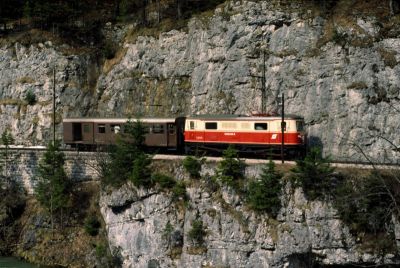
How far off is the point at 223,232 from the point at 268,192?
11.6 feet

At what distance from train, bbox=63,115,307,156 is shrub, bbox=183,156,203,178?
2.43 m

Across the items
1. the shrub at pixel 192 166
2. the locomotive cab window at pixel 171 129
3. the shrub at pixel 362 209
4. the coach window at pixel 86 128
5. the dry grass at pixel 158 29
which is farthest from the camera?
the dry grass at pixel 158 29

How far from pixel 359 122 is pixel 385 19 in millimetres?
7165

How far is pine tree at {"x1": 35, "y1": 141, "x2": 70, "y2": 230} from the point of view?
3444 cm

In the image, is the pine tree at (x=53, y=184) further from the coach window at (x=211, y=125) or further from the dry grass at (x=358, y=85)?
the dry grass at (x=358, y=85)

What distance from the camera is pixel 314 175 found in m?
25.6

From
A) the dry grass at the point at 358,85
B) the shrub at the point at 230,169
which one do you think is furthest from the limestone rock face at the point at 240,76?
the shrub at the point at 230,169

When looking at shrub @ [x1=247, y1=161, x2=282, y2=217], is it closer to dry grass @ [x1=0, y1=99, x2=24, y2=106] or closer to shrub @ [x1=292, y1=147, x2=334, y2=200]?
shrub @ [x1=292, y1=147, x2=334, y2=200]

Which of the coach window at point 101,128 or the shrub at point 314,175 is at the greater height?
the coach window at point 101,128

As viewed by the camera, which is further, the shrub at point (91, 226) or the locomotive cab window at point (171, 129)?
the locomotive cab window at point (171, 129)

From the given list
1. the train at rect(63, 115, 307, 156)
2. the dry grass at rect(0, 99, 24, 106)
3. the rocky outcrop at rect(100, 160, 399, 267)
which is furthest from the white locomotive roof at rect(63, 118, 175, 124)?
the dry grass at rect(0, 99, 24, 106)

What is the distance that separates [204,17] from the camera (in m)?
40.7

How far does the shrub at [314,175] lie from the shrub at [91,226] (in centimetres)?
1471

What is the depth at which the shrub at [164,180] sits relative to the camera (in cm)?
2995
